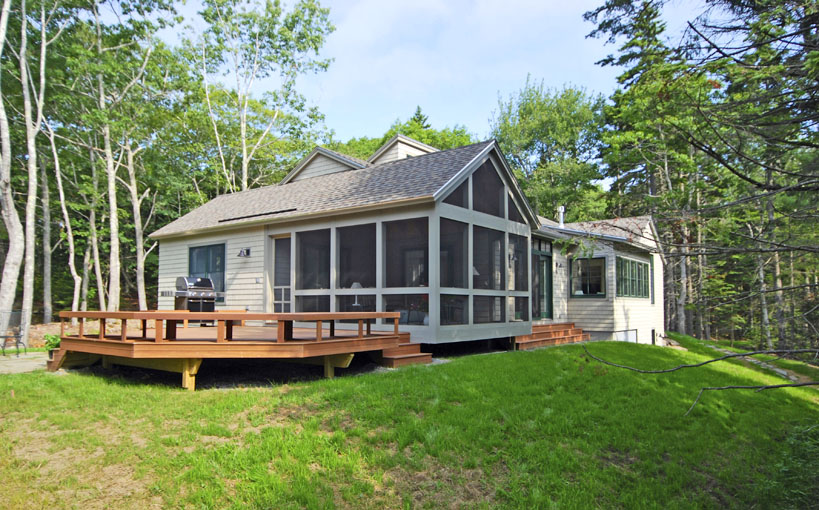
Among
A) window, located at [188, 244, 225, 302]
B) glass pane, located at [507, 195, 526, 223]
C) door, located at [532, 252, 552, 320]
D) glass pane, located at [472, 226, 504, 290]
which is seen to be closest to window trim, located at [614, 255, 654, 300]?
door, located at [532, 252, 552, 320]

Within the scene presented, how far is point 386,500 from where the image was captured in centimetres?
386

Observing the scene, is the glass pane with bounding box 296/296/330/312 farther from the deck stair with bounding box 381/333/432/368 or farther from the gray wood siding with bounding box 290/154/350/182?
the gray wood siding with bounding box 290/154/350/182

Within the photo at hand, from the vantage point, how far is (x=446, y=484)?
4105mm

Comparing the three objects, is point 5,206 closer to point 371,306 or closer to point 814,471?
point 371,306

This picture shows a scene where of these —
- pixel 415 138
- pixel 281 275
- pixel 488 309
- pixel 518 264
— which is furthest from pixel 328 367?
pixel 415 138

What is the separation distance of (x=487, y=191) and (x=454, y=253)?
1.73 metres

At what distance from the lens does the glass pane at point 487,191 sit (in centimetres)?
967

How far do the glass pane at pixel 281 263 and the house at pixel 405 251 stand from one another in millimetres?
25

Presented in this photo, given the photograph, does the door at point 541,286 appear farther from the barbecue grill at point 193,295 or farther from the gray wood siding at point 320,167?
the barbecue grill at point 193,295

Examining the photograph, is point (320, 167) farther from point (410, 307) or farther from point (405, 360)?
point (405, 360)

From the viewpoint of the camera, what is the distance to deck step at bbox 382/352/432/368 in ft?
24.8

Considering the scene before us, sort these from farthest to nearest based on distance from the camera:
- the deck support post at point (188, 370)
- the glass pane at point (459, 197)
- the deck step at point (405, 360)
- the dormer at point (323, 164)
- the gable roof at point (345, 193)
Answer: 1. the dormer at point (323, 164)
2. the gable roof at point (345, 193)
3. the glass pane at point (459, 197)
4. the deck step at point (405, 360)
5. the deck support post at point (188, 370)

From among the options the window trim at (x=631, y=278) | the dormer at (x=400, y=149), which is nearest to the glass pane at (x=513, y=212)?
the dormer at (x=400, y=149)

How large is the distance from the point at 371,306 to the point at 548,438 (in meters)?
4.79
